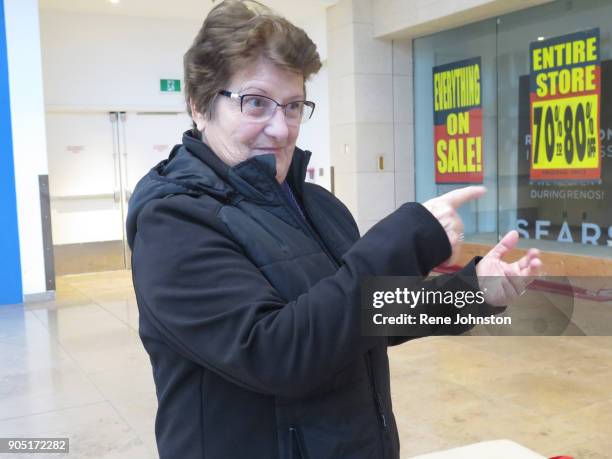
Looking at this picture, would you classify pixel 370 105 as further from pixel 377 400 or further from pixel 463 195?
pixel 463 195

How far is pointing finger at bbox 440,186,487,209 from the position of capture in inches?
37.1

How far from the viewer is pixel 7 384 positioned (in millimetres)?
4367

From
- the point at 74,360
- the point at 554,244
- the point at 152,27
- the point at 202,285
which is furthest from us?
the point at 152,27

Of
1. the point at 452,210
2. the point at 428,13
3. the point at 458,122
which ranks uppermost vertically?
the point at 428,13

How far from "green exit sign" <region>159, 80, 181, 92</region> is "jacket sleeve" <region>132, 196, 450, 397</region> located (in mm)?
8762

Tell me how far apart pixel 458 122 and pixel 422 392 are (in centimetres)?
440

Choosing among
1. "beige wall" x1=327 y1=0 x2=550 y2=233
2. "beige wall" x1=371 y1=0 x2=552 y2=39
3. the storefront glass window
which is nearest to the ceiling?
"beige wall" x1=327 y1=0 x2=550 y2=233

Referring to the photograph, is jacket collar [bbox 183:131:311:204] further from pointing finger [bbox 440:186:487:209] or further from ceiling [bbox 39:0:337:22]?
ceiling [bbox 39:0:337:22]

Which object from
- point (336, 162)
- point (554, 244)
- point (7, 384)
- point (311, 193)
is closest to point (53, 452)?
point (7, 384)

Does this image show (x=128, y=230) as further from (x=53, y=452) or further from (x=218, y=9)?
(x=53, y=452)

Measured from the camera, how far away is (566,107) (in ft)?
20.6

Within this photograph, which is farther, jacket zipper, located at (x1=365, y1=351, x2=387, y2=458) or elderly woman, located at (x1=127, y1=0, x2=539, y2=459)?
jacket zipper, located at (x1=365, y1=351, x2=387, y2=458)

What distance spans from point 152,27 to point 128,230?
8822 millimetres

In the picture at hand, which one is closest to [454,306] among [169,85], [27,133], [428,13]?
[428,13]
